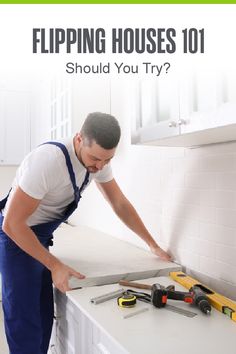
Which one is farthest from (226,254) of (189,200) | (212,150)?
(212,150)

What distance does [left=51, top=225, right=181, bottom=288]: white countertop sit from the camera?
1.47 m

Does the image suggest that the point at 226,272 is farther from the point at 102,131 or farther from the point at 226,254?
the point at 102,131

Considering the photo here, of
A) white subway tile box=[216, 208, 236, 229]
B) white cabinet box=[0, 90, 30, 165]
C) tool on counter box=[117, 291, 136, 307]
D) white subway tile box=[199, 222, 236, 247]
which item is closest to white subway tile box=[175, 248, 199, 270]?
white subway tile box=[199, 222, 236, 247]

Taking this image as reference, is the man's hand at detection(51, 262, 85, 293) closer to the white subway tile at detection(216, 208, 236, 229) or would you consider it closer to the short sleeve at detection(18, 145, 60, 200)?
the short sleeve at detection(18, 145, 60, 200)

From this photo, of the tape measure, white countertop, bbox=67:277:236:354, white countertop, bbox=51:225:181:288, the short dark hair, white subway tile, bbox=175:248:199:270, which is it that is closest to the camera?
white countertop, bbox=67:277:236:354

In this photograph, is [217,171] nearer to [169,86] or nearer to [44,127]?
[169,86]

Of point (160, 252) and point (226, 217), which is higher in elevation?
point (226, 217)

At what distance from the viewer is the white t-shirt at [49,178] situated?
1.39 meters

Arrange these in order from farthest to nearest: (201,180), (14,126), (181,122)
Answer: (14,126) → (201,180) → (181,122)

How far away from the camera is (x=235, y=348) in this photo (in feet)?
3.05

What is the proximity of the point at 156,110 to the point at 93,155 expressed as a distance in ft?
0.99

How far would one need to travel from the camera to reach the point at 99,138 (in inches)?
52.8

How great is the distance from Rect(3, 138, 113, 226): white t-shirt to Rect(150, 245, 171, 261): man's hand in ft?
1.62

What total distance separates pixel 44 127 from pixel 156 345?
9.44 feet
